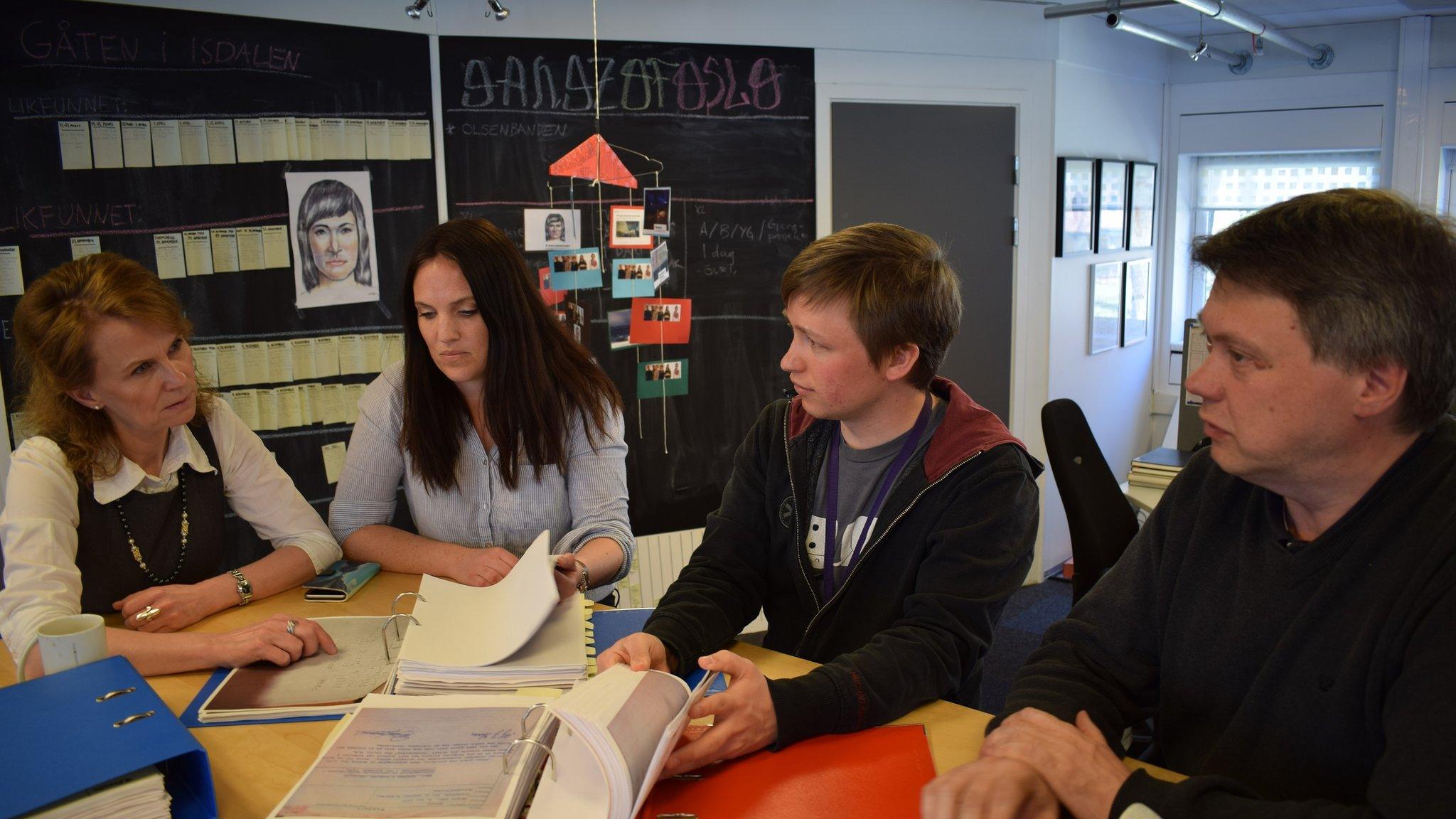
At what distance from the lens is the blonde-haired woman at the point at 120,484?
174 cm

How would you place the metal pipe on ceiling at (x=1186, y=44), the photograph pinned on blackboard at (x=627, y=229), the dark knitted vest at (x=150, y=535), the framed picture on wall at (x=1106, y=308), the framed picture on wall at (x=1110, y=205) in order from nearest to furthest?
the dark knitted vest at (x=150, y=535) < the photograph pinned on blackboard at (x=627, y=229) < the metal pipe on ceiling at (x=1186, y=44) < the framed picture on wall at (x=1110, y=205) < the framed picture on wall at (x=1106, y=308)

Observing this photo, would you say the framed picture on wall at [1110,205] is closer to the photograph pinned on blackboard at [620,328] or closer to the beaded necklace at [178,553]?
the photograph pinned on blackboard at [620,328]

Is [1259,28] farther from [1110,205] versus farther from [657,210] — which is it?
[657,210]

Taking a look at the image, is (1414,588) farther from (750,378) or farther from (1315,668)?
(750,378)

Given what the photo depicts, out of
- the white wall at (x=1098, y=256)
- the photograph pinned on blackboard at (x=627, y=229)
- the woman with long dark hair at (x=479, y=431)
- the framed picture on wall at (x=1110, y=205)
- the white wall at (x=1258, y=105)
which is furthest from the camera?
the white wall at (x=1258, y=105)

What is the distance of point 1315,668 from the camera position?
125cm

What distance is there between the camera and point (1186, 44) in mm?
5008

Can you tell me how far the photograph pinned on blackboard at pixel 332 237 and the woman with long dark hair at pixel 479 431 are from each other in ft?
3.38

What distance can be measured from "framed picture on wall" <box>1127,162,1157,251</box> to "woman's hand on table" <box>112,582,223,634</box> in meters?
5.16

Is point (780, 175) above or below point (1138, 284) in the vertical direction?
above

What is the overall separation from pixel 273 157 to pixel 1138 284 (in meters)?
4.77

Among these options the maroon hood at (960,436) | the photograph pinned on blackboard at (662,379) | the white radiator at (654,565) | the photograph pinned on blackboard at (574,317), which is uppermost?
the photograph pinned on blackboard at (574,317)

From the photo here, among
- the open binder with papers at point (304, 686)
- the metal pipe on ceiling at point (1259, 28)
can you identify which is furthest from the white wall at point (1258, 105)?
the open binder with papers at point (304, 686)

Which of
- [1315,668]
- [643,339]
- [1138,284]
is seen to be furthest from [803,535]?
[1138,284]
